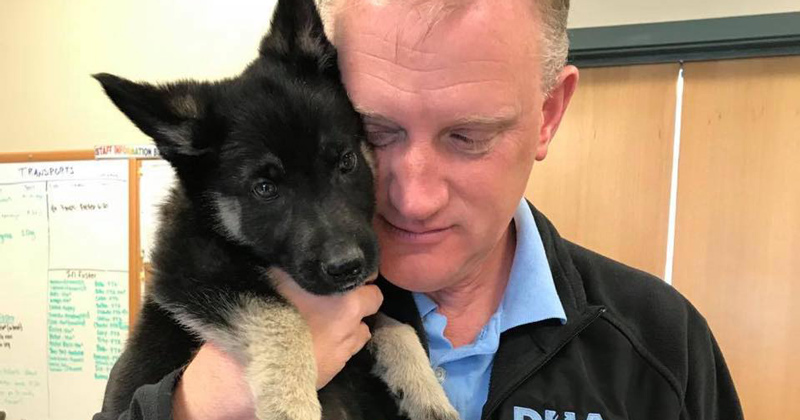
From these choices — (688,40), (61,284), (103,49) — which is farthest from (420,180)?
(103,49)

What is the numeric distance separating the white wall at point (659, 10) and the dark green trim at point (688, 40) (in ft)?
0.14

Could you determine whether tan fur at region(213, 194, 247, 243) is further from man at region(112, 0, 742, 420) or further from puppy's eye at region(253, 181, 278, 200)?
man at region(112, 0, 742, 420)

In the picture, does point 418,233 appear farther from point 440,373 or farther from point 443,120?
point 440,373

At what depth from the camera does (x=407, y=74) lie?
1.28 meters

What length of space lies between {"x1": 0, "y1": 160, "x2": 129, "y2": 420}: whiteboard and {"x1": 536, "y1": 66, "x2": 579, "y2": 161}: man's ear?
Result: 3010mm

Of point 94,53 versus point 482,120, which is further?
point 94,53

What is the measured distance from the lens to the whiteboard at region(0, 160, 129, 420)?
384 cm

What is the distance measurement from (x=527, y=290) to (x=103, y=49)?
3859 millimetres

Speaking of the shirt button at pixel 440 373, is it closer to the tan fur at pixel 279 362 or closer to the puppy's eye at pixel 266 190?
the tan fur at pixel 279 362

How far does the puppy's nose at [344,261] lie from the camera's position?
1.36m

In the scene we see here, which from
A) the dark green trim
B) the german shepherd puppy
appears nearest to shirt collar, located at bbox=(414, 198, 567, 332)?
the german shepherd puppy

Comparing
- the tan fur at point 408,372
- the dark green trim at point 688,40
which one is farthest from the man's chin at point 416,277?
the dark green trim at point 688,40

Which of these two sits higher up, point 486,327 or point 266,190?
point 266,190

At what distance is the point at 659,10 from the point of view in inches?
153
